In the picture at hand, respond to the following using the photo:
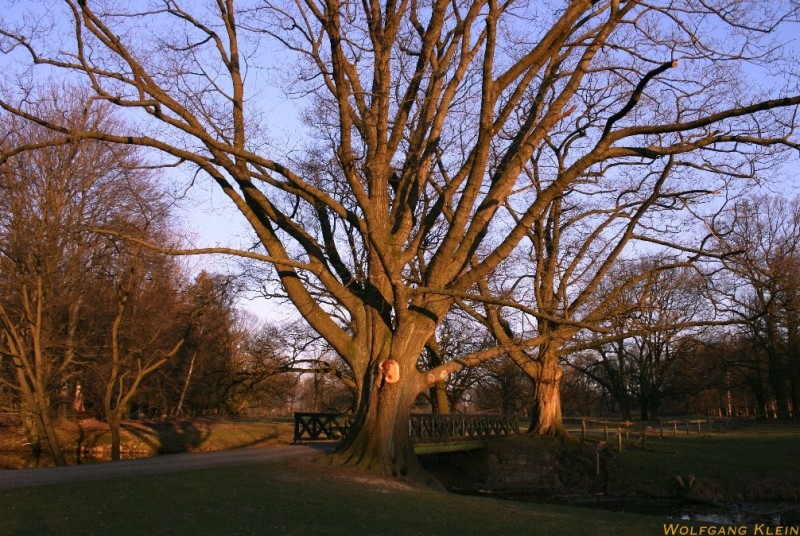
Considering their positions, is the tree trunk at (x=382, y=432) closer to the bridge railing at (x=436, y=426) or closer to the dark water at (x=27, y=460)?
the bridge railing at (x=436, y=426)

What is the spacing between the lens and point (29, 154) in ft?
81.2

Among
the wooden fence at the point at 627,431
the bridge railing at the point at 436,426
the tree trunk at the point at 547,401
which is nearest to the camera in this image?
the bridge railing at the point at 436,426

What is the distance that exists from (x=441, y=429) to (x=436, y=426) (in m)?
0.40

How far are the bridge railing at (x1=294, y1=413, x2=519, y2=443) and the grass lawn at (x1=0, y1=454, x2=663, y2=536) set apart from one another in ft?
25.4

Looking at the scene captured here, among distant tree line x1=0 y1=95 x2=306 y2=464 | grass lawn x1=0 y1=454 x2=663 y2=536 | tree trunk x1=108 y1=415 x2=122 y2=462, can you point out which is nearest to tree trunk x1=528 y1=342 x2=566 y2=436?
distant tree line x1=0 y1=95 x2=306 y2=464

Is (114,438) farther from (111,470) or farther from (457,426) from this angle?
(457,426)

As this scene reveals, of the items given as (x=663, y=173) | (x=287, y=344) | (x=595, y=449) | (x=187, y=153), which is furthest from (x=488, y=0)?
(x=595, y=449)

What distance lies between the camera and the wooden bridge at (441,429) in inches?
826

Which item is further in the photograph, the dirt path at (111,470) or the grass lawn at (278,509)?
the dirt path at (111,470)

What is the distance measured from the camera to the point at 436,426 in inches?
881

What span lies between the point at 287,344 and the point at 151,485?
14019 millimetres

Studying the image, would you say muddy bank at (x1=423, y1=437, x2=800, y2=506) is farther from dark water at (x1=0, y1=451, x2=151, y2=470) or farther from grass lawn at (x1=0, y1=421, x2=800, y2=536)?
dark water at (x1=0, y1=451, x2=151, y2=470)

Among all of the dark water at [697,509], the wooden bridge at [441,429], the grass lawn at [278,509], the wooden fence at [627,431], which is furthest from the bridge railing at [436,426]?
the grass lawn at [278,509]

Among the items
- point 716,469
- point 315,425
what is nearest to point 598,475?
point 716,469
